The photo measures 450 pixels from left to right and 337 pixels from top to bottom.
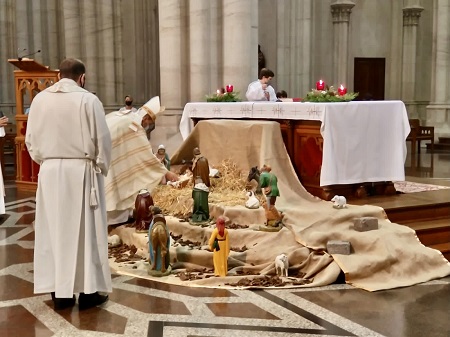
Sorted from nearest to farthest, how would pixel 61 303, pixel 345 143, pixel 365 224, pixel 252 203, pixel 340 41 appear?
pixel 61 303 → pixel 365 224 → pixel 252 203 → pixel 345 143 → pixel 340 41

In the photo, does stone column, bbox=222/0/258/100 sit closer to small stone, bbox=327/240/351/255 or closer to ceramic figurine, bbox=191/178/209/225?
ceramic figurine, bbox=191/178/209/225

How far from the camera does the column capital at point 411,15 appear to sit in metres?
21.7

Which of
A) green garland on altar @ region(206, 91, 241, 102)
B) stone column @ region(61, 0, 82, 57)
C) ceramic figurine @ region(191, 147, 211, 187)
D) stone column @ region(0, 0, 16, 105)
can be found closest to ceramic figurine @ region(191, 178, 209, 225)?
ceramic figurine @ region(191, 147, 211, 187)

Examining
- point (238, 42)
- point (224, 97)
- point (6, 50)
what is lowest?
point (224, 97)

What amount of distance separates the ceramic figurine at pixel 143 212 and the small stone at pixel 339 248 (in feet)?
7.55

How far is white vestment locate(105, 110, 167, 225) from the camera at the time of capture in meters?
8.34

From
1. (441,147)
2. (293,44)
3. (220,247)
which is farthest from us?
(293,44)

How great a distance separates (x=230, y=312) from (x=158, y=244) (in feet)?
4.22

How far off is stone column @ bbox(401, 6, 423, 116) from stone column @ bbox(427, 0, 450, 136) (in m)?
2.01

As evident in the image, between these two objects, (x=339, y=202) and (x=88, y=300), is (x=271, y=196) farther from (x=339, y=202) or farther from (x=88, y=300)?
(x=88, y=300)

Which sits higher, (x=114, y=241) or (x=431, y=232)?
(x=431, y=232)

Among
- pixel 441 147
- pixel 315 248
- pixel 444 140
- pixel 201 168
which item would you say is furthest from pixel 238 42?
pixel 444 140

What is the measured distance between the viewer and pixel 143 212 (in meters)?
7.68

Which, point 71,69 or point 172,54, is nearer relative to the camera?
point 71,69
